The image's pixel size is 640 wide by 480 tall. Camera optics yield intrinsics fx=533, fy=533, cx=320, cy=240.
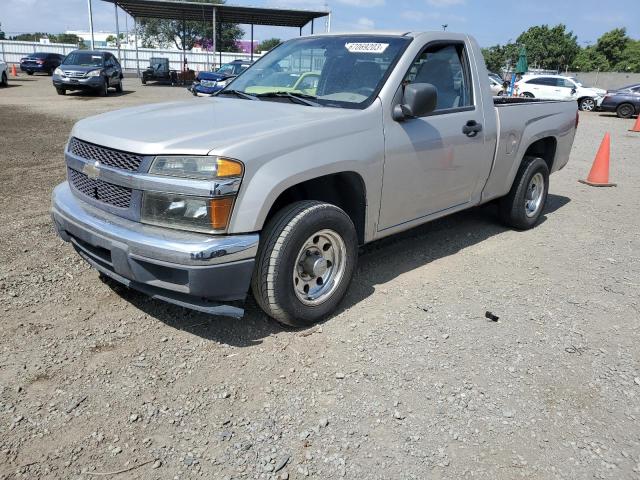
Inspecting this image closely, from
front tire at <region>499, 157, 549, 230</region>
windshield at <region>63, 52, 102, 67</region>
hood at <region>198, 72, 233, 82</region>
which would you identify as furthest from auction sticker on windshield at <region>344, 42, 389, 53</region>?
windshield at <region>63, 52, 102, 67</region>

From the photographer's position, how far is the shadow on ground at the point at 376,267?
138 inches

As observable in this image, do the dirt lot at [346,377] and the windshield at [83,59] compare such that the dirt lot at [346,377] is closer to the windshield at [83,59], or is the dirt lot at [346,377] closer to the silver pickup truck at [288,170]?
the silver pickup truck at [288,170]

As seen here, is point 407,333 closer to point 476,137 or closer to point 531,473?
point 531,473

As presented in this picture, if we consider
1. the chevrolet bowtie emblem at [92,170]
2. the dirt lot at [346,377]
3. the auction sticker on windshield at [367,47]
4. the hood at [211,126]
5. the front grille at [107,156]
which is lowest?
the dirt lot at [346,377]

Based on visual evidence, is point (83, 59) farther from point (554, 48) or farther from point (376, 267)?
point (554, 48)

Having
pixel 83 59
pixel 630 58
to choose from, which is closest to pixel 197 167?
pixel 83 59

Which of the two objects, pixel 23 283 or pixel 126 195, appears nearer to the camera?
pixel 126 195

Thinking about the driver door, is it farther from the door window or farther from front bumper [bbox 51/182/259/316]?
front bumper [bbox 51/182/259/316]

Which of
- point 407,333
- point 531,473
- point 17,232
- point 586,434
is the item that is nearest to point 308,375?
point 407,333

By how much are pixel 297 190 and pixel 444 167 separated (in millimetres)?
1330

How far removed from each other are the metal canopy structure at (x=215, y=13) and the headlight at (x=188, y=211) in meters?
30.9

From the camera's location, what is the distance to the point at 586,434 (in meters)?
2.66

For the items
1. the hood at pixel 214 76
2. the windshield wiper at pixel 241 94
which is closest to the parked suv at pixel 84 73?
the hood at pixel 214 76

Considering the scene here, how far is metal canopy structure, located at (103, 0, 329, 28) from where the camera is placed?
31.2 metres
